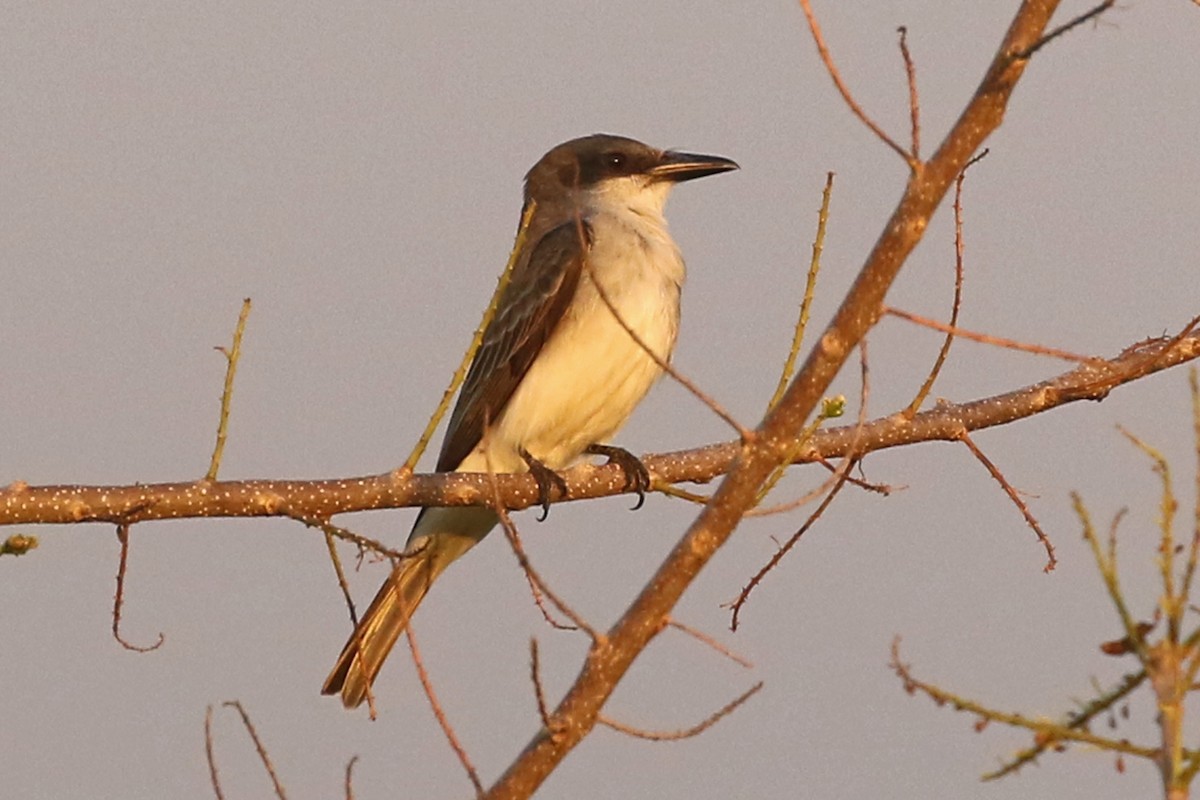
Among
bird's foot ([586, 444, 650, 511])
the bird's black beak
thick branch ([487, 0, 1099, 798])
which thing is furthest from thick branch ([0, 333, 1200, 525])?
the bird's black beak

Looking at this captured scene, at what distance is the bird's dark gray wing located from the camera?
7.75 meters

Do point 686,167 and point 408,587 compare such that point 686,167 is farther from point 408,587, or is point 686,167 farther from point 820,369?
point 820,369

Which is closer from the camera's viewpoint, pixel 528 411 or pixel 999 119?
pixel 999 119

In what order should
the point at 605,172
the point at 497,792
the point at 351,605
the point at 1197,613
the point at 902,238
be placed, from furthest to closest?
the point at 605,172
the point at 351,605
the point at 497,792
the point at 902,238
the point at 1197,613

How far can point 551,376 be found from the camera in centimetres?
764

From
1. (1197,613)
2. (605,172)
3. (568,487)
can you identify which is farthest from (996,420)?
(1197,613)

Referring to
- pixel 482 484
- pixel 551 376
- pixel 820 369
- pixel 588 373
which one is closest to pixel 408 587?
pixel 551 376

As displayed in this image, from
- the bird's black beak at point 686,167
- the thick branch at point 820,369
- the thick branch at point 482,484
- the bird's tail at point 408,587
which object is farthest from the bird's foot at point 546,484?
the thick branch at point 820,369

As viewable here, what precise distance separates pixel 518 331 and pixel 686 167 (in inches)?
59.0

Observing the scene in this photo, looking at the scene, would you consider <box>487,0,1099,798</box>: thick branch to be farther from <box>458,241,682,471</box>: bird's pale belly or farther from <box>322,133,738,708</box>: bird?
<box>458,241,682,471</box>: bird's pale belly

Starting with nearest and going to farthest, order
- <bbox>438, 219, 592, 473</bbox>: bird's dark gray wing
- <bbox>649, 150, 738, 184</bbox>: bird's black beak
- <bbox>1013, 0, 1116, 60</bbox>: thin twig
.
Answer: <bbox>1013, 0, 1116, 60</bbox>: thin twig, <bbox>438, 219, 592, 473</bbox>: bird's dark gray wing, <bbox>649, 150, 738, 184</bbox>: bird's black beak

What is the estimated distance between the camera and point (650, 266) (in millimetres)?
7703

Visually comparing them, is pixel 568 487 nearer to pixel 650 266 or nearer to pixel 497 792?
pixel 650 266

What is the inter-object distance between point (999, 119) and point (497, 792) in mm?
1761
